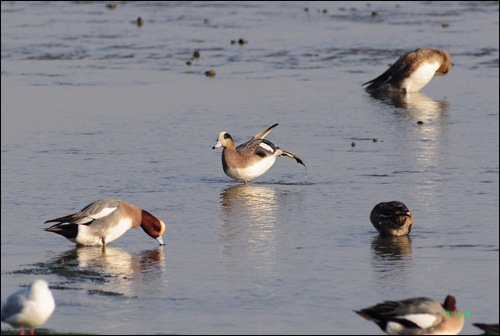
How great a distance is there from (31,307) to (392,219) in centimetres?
529

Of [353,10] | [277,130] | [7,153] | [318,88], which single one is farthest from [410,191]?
[353,10]

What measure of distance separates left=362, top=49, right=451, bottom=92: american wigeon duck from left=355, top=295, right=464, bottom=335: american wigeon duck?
15.8 metres

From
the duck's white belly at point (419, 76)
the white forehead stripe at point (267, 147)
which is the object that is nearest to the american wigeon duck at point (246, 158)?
the white forehead stripe at point (267, 147)

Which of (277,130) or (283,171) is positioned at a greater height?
(277,130)

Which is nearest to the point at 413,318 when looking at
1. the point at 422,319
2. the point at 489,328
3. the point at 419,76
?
the point at 422,319

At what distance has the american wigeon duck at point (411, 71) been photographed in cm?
2445

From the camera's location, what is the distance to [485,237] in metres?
12.4

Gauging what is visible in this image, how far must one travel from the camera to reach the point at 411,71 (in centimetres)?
2441

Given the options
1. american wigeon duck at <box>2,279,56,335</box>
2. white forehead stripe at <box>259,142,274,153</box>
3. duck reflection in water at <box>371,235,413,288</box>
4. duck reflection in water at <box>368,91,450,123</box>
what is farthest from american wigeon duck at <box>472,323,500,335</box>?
duck reflection in water at <box>368,91,450,123</box>

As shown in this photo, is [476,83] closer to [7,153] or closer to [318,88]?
[318,88]

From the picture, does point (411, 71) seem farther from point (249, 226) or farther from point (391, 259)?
point (391, 259)

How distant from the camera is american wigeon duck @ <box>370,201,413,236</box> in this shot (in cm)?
1247

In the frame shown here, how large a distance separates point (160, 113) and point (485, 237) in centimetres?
1020

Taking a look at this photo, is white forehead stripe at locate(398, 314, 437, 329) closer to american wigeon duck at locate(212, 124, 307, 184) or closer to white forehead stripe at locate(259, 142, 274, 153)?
american wigeon duck at locate(212, 124, 307, 184)
